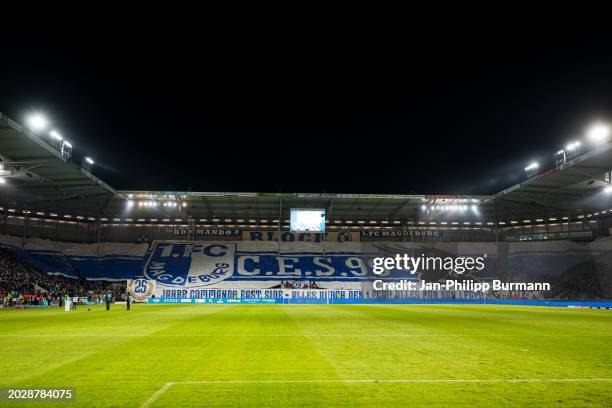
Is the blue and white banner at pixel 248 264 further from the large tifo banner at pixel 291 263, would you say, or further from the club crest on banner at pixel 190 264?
the large tifo banner at pixel 291 263

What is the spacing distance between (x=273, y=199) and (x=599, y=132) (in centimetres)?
3470

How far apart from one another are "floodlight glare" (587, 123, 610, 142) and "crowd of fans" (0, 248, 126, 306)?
42.7 metres

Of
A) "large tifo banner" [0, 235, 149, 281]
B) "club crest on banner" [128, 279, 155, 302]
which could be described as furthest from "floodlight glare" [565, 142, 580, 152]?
"large tifo banner" [0, 235, 149, 281]

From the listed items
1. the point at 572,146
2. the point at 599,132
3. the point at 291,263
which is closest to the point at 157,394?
the point at 599,132

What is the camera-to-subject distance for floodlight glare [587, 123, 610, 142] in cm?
3659

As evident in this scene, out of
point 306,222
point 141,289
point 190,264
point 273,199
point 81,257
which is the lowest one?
point 141,289

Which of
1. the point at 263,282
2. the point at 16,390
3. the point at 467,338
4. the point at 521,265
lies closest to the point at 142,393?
the point at 16,390

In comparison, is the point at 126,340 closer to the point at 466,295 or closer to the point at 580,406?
the point at 580,406

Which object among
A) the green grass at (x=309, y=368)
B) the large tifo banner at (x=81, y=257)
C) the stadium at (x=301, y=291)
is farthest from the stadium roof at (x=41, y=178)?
the green grass at (x=309, y=368)

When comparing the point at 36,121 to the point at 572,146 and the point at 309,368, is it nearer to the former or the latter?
the point at 309,368

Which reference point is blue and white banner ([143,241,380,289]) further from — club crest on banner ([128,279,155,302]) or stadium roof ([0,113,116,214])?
stadium roof ([0,113,116,214])

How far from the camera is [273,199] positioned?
5831cm

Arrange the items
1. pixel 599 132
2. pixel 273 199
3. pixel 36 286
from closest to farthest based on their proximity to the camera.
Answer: pixel 599 132, pixel 36 286, pixel 273 199

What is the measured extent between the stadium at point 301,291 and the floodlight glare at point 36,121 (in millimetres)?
115
